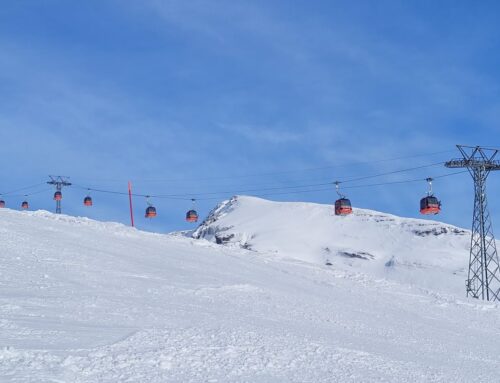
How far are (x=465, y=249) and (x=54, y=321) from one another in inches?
2590

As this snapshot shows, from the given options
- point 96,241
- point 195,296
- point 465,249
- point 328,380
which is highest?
point 465,249

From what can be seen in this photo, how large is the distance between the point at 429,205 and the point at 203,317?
683 inches

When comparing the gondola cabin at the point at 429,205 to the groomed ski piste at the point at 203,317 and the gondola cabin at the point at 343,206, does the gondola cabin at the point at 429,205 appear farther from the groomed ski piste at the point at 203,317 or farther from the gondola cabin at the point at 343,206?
the groomed ski piste at the point at 203,317

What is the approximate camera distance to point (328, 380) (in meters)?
7.04

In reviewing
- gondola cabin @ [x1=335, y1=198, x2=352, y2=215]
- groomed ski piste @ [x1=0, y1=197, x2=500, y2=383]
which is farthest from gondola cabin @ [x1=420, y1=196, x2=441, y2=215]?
groomed ski piste @ [x1=0, y1=197, x2=500, y2=383]

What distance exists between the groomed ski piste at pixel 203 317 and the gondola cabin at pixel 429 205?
6.16m

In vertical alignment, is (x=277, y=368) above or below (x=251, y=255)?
below

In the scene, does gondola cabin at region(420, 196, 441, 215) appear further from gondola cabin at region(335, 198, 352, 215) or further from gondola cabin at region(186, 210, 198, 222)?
gondola cabin at region(186, 210, 198, 222)

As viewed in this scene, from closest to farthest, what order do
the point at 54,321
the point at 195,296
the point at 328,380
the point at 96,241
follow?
the point at 328,380 < the point at 54,321 < the point at 195,296 < the point at 96,241

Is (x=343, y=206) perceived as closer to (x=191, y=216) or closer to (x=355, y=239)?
(x=191, y=216)

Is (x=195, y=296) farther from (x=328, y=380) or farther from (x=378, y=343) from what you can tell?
(x=328, y=380)

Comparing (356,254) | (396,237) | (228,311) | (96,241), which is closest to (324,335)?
(228,311)

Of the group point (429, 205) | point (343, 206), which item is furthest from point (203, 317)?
point (343, 206)

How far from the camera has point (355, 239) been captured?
7356 centimetres
